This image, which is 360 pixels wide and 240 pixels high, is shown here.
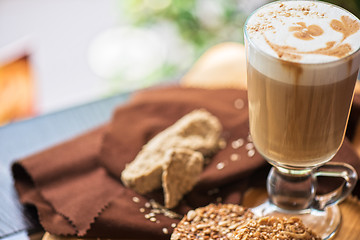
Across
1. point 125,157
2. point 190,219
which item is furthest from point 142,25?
point 190,219

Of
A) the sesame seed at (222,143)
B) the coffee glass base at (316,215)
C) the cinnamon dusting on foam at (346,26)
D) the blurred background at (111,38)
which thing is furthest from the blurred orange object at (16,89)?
the cinnamon dusting on foam at (346,26)

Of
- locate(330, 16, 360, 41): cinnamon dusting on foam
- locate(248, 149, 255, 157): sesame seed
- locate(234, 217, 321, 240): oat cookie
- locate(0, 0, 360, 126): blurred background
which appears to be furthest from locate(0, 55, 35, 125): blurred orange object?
locate(330, 16, 360, 41): cinnamon dusting on foam

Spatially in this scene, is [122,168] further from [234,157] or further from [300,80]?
[300,80]

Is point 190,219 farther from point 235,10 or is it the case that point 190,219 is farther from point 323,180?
point 235,10

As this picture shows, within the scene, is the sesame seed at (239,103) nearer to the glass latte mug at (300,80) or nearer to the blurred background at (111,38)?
the glass latte mug at (300,80)

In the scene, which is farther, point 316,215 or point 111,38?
point 111,38

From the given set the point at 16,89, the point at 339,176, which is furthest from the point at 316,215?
the point at 16,89
